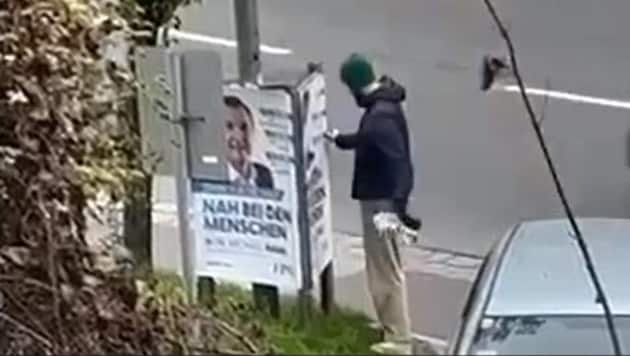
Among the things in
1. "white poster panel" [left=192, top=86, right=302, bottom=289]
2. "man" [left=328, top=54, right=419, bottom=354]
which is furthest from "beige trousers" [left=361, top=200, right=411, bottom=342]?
"white poster panel" [left=192, top=86, right=302, bottom=289]

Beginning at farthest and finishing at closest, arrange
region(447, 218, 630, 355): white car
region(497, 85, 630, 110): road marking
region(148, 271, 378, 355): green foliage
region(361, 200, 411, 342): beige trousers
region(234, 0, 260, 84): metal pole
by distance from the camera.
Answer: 1. region(497, 85, 630, 110): road marking
2. region(361, 200, 411, 342): beige trousers
3. region(234, 0, 260, 84): metal pole
4. region(148, 271, 378, 355): green foliage
5. region(447, 218, 630, 355): white car

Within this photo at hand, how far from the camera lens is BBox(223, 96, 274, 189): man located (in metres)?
9.23

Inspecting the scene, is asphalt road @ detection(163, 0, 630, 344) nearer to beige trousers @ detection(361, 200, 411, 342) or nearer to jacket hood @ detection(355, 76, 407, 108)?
beige trousers @ detection(361, 200, 411, 342)

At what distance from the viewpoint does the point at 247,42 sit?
9836 mm

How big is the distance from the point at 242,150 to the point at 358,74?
1021mm

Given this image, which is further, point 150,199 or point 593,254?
point 150,199

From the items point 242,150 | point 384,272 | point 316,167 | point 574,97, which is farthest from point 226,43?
point 242,150

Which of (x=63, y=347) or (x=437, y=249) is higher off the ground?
(x=63, y=347)

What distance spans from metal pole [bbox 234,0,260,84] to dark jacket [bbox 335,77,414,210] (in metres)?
0.58

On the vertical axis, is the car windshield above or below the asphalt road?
above

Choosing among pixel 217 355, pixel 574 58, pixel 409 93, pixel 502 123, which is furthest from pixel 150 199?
pixel 574 58

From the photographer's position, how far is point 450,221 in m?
13.3

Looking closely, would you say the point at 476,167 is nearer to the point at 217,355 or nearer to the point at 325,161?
the point at 325,161

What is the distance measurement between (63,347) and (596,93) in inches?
434
